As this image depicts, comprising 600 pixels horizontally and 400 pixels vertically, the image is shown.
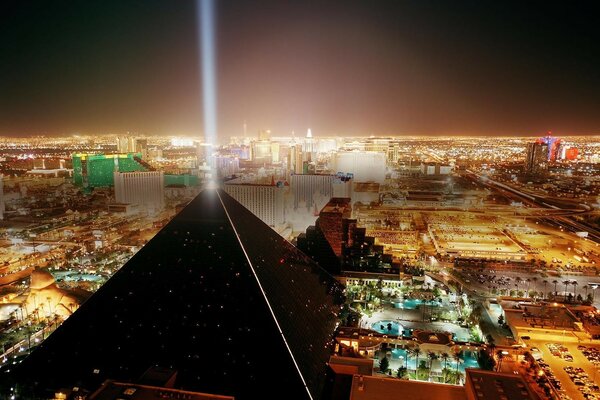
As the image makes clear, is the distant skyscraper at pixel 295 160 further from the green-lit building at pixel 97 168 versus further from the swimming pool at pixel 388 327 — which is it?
the swimming pool at pixel 388 327

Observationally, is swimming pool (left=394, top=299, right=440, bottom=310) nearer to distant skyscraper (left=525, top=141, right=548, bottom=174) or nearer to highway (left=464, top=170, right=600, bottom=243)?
highway (left=464, top=170, right=600, bottom=243)

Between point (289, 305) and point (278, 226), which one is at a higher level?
point (289, 305)

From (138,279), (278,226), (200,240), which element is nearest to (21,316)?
(138,279)

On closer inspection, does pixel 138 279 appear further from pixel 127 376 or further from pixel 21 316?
pixel 21 316

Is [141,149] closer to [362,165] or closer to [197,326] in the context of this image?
[362,165]

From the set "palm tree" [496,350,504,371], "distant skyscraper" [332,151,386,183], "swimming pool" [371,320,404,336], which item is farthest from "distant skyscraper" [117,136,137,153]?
"palm tree" [496,350,504,371]

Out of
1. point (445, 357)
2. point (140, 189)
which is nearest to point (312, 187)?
point (140, 189)
